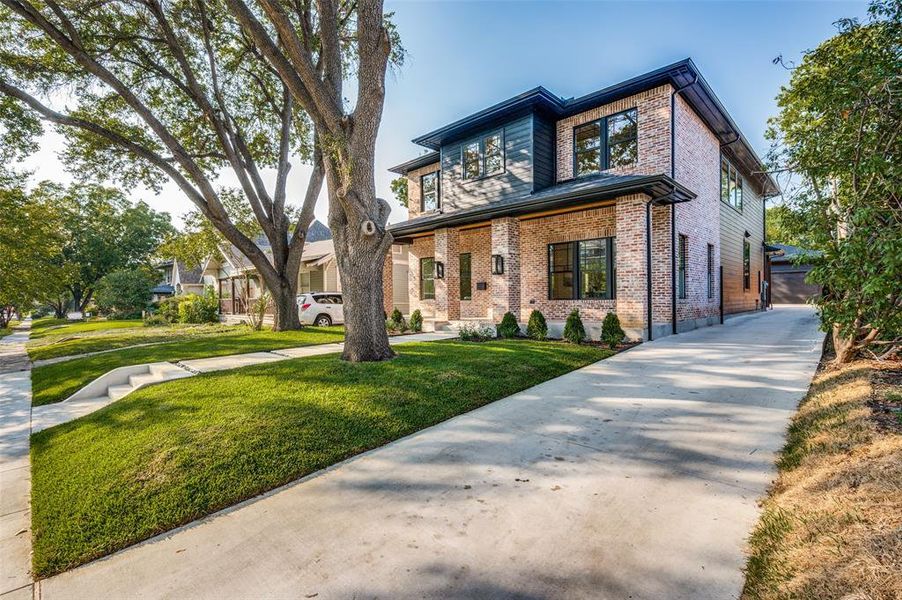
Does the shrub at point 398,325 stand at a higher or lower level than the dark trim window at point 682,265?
lower

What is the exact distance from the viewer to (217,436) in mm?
3705

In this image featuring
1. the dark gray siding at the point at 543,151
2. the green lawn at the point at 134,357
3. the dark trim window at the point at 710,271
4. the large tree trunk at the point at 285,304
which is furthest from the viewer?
the large tree trunk at the point at 285,304

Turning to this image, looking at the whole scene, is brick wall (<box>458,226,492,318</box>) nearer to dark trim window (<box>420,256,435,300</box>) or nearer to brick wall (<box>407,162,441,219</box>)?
dark trim window (<box>420,256,435,300</box>)

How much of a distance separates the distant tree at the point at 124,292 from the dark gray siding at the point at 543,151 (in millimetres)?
31138

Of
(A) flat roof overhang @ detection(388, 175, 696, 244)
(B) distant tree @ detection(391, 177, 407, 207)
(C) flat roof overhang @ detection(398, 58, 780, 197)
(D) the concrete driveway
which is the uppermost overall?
(B) distant tree @ detection(391, 177, 407, 207)

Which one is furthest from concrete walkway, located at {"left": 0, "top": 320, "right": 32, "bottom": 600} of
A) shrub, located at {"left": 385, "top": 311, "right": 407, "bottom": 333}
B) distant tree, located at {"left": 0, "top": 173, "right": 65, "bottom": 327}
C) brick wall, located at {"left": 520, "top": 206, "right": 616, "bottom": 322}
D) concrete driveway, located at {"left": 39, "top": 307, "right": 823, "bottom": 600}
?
distant tree, located at {"left": 0, "top": 173, "right": 65, "bottom": 327}

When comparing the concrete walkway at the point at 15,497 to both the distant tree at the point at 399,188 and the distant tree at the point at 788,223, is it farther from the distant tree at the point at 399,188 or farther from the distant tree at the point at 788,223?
the distant tree at the point at 399,188

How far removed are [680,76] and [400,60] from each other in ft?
22.5

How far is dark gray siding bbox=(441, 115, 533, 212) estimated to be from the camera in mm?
11359

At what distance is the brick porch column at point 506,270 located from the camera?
432 inches

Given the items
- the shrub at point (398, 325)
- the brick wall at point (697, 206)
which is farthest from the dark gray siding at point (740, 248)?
the shrub at point (398, 325)

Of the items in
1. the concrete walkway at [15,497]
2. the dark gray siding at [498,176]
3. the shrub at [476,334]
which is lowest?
the concrete walkway at [15,497]

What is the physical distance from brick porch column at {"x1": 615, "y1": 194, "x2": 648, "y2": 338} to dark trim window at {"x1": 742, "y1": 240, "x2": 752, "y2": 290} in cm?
1064

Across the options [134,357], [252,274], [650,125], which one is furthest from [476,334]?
[252,274]
